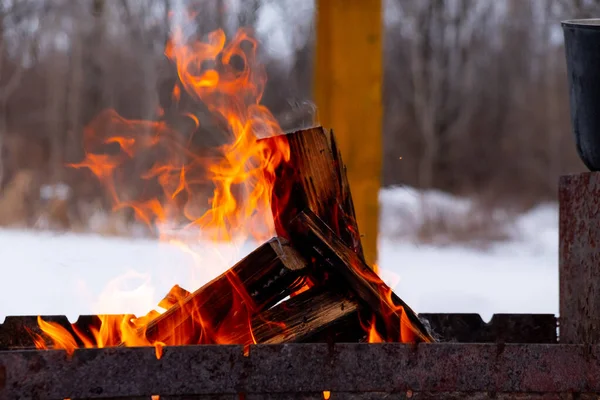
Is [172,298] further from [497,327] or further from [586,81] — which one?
[586,81]

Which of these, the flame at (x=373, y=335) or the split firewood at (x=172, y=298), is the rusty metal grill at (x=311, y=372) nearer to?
the flame at (x=373, y=335)

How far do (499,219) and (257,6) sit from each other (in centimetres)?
442

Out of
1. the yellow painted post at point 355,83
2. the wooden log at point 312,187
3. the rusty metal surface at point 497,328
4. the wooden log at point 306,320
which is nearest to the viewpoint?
the wooden log at point 306,320

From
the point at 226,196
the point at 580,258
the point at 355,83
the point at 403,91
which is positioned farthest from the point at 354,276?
the point at 403,91

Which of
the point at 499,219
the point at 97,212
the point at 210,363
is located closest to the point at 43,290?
the point at 97,212

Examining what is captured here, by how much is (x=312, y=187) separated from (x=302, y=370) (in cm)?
70

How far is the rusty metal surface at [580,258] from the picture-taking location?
2.46 metres

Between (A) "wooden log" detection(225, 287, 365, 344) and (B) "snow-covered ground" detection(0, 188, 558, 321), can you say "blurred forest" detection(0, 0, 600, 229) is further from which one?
(A) "wooden log" detection(225, 287, 365, 344)

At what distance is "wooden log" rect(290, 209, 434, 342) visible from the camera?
2.16 m

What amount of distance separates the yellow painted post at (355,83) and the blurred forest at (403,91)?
6613 mm

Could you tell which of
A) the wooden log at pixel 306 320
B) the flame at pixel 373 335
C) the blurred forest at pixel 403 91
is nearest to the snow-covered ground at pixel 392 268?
the blurred forest at pixel 403 91

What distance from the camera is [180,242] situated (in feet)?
8.80

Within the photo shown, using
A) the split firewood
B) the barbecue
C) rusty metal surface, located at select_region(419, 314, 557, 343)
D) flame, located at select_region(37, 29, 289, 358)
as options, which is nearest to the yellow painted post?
flame, located at select_region(37, 29, 289, 358)

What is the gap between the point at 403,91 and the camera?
40.3ft
